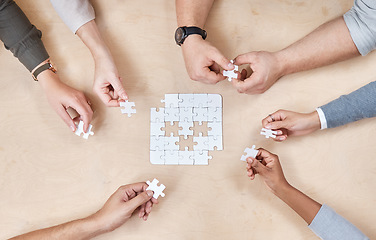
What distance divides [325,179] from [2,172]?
4.25 feet

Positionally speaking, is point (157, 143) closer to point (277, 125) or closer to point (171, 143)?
point (171, 143)

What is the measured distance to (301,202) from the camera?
1.29 m

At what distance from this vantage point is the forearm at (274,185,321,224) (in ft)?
4.20

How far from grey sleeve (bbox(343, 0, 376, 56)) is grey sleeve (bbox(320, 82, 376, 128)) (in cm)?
15

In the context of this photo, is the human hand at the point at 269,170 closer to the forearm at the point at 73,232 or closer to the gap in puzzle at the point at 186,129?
the gap in puzzle at the point at 186,129

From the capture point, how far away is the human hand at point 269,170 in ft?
4.21

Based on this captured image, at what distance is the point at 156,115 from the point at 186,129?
136mm

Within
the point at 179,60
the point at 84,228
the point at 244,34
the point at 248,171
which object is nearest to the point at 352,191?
the point at 248,171

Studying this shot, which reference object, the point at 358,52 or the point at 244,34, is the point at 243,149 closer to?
the point at 244,34

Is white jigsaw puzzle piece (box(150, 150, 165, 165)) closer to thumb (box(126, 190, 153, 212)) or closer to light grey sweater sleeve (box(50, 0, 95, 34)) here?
thumb (box(126, 190, 153, 212))

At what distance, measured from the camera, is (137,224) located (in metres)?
1.38

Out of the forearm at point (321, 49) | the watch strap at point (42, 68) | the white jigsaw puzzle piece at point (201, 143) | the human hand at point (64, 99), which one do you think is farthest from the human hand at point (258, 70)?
the watch strap at point (42, 68)

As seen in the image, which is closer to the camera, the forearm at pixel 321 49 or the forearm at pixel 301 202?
the forearm at pixel 301 202

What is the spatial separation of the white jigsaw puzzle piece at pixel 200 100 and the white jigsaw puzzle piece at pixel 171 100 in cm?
7
